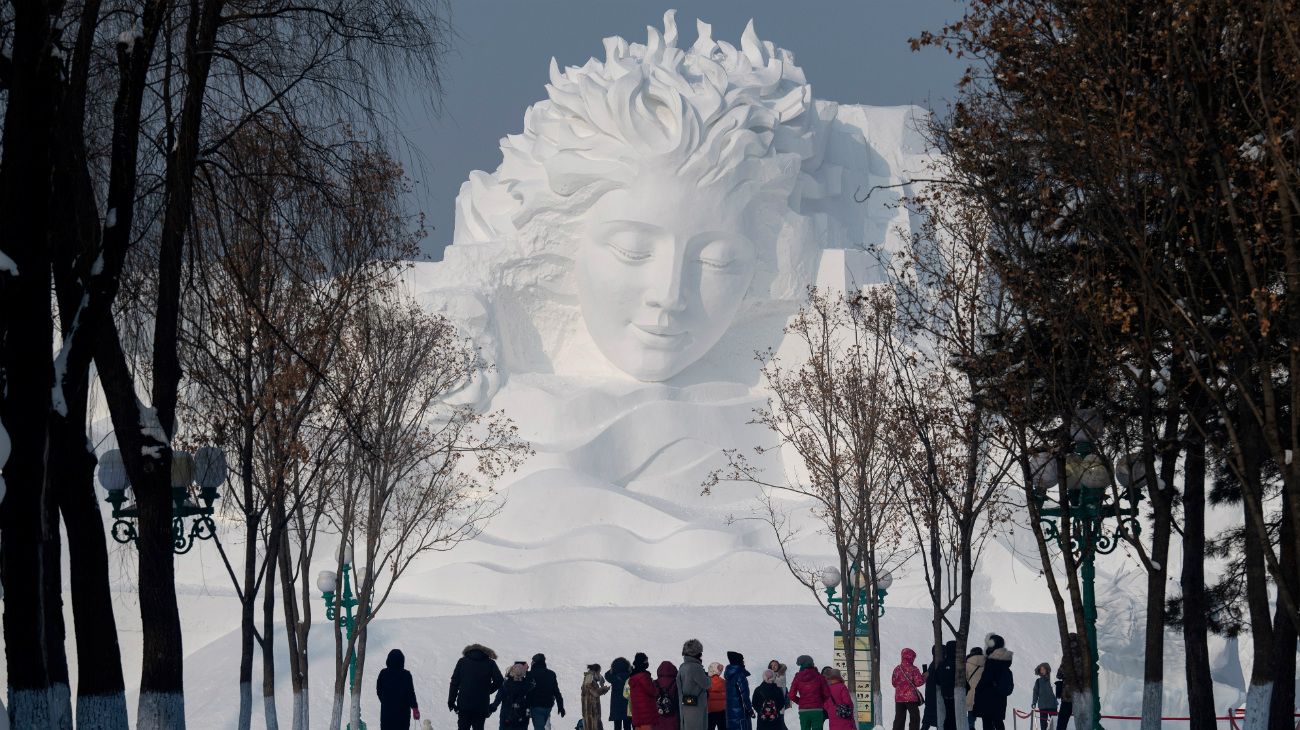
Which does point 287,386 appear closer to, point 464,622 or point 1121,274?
point 1121,274

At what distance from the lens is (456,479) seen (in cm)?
2689

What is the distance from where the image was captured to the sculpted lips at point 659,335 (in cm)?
2834

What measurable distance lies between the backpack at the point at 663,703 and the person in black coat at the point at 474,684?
→ 49.8 inches

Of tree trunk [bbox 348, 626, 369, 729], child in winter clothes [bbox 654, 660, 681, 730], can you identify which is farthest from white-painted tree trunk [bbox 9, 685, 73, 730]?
tree trunk [bbox 348, 626, 369, 729]

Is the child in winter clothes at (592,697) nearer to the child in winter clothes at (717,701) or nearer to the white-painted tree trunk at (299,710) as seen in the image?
the child in winter clothes at (717,701)

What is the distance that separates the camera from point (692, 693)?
458 inches

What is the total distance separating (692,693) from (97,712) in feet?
A: 15.8

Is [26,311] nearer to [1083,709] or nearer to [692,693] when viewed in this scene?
[692,693]

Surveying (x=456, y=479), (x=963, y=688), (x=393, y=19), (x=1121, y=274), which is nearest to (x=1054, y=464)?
(x=1121, y=274)

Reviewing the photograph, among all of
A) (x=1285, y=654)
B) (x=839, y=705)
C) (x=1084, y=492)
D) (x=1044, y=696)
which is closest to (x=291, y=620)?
(x=839, y=705)

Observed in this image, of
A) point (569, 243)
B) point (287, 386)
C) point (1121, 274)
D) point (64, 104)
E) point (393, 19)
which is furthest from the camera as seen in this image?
point (569, 243)

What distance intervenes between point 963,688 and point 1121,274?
4212 millimetres

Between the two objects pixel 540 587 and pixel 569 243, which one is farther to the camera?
pixel 569 243

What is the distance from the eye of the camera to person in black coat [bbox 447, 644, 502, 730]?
12.1 m
